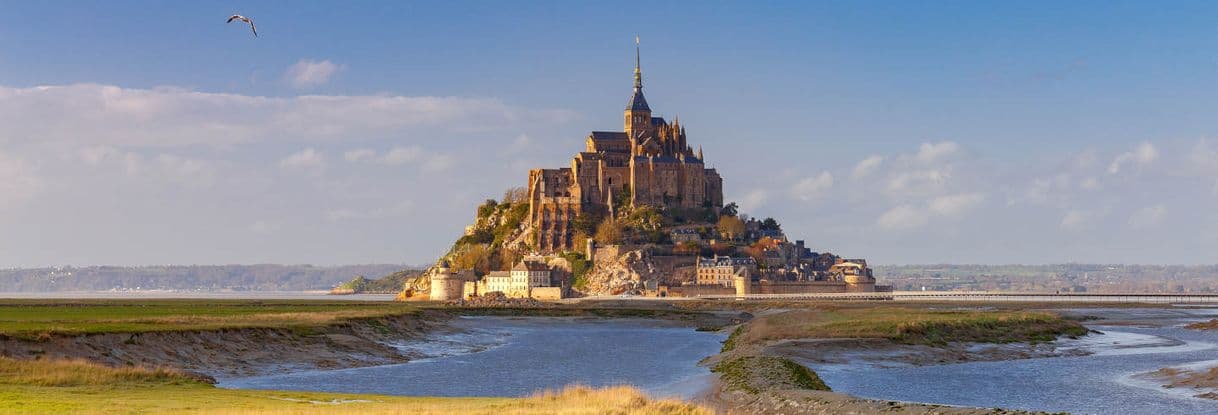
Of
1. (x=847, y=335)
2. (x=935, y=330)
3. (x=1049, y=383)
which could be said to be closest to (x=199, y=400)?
(x=1049, y=383)

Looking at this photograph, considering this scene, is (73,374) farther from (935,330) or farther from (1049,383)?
(935,330)

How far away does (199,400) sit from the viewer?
37344 millimetres

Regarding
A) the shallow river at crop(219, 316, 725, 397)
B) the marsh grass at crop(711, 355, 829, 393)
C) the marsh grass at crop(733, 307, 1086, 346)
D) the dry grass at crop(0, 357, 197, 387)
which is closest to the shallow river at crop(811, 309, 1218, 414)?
the marsh grass at crop(711, 355, 829, 393)

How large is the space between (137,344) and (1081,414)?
36.6 meters

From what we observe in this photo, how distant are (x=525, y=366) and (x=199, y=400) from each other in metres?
26.0

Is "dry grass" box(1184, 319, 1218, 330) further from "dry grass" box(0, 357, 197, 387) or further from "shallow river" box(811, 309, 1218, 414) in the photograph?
"dry grass" box(0, 357, 197, 387)

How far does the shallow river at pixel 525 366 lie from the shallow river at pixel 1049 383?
6549 mm

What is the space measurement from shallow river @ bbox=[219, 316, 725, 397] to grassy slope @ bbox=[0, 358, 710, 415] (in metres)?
4.73

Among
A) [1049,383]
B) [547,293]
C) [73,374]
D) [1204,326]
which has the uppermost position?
[547,293]

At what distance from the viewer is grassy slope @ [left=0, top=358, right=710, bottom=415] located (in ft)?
112

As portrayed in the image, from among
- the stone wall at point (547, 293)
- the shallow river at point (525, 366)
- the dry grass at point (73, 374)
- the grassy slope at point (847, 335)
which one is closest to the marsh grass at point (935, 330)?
the grassy slope at point (847, 335)

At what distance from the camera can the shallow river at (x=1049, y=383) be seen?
42594mm

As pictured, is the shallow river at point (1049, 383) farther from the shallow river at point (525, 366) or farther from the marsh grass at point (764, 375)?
the shallow river at point (525, 366)

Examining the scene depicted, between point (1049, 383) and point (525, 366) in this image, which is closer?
point (1049, 383)
